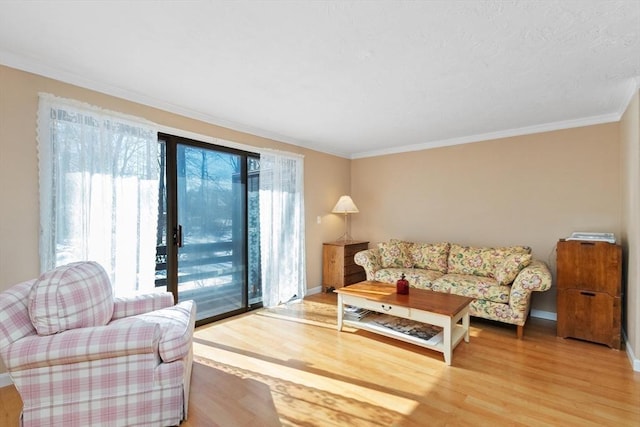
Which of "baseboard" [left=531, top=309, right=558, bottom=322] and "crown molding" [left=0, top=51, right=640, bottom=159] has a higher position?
"crown molding" [left=0, top=51, right=640, bottom=159]

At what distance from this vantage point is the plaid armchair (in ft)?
5.30

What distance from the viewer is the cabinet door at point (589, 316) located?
2.92m

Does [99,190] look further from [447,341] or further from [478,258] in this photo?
[478,258]

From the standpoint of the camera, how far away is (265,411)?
199cm

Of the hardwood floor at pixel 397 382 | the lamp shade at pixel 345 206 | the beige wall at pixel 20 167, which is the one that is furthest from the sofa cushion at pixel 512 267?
the beige wall at pixel 20 167

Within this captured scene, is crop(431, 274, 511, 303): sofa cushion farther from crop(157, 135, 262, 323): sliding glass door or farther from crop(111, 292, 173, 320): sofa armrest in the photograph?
crop(111, 292, 173, 320): sofa armrest

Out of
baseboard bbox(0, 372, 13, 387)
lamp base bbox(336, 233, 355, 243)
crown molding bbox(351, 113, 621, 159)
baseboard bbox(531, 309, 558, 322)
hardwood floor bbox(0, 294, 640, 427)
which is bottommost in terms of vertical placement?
hardwood floor bbox(0, 294, 640, 427)

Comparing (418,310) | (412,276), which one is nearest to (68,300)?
(418,310)

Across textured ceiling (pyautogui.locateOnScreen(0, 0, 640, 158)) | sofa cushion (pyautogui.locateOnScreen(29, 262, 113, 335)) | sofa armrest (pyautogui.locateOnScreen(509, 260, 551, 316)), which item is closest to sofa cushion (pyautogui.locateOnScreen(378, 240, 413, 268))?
sofa armrest (pyautogui.locateOnScreen(509, 260, 551, 316))

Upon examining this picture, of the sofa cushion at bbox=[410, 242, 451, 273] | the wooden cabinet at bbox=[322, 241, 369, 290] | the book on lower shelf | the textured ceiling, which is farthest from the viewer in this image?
the wooden cabinet at bbox=[322, 241, 369, 290]

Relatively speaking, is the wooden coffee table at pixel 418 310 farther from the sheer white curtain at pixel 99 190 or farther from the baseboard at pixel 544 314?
the sheer white curtain at pixel 99 190

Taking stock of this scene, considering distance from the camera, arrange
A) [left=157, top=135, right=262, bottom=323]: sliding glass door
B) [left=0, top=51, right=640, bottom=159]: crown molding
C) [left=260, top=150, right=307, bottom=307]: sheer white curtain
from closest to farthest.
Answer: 1. [left=0, top=51, right=640, bottom=159]: crown molding
2. [left=157, top=135, right=262, bottom=323]: sliding glass door
3. [left=260, top=150, right=307, bottom=307]: sheer white curtain

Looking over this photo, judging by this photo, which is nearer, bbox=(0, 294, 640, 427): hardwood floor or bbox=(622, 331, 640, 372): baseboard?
bbox=(0, 294, 640, 427): hardwood floor

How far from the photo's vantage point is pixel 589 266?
3.05 metres
